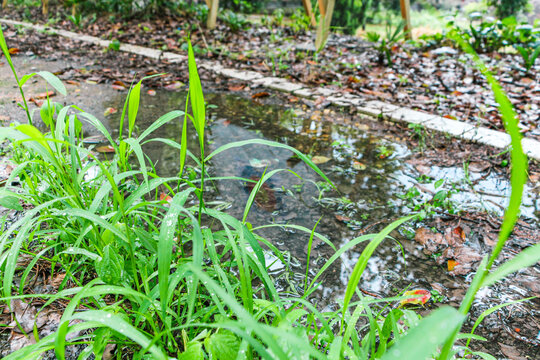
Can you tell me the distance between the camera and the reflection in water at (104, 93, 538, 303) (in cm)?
137

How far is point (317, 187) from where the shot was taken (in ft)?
6.23

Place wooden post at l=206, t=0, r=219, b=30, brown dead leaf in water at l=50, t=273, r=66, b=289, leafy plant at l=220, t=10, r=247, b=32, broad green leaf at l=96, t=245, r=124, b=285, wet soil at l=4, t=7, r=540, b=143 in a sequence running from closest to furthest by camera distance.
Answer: broad green leaf at l=96, t=245, r=124, b=285 → brown dead leaf in water at l=50, t=273, r=66, b=289 → wet soil at l=4, t=7, r=540, b=143 → wooden post at l=206, t=0, r=219, b=30 → leafy plant at l=220, t=10, r=247, b=32

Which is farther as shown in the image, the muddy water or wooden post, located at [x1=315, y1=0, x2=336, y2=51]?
wooden post, located at [x1=315, y1=0, x2=336, y2=51]

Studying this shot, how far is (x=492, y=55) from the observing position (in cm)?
436

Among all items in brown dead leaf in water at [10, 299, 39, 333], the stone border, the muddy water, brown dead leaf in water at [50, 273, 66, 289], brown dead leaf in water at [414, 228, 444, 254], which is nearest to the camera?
brown dead leaf in water at [10, 299, 39, 333]

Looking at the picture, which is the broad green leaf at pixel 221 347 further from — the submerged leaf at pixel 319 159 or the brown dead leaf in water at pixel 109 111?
the brown dead leaf in water at pixel 109 111

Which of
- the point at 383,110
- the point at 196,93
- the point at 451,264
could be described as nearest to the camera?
the point at 196,93

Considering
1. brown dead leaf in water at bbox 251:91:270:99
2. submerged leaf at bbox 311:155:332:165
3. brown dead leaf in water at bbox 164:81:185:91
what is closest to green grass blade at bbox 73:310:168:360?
submerged leaf at bbox 311:155:332:165

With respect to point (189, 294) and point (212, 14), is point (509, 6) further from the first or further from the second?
point (189, 294)

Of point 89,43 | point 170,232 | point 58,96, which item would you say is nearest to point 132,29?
point 89,43

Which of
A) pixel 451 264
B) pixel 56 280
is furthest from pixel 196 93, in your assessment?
pixel 451 264

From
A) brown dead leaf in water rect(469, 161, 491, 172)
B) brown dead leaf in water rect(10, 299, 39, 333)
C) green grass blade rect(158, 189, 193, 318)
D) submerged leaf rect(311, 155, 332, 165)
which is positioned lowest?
brown dead leaf in water rect(10, 299, 39, 333)

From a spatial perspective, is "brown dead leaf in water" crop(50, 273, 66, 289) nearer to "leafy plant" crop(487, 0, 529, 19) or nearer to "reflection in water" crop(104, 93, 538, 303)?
"reflection in water" crop(104, 93, 538, 303)

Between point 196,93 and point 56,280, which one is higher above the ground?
point 196,93
